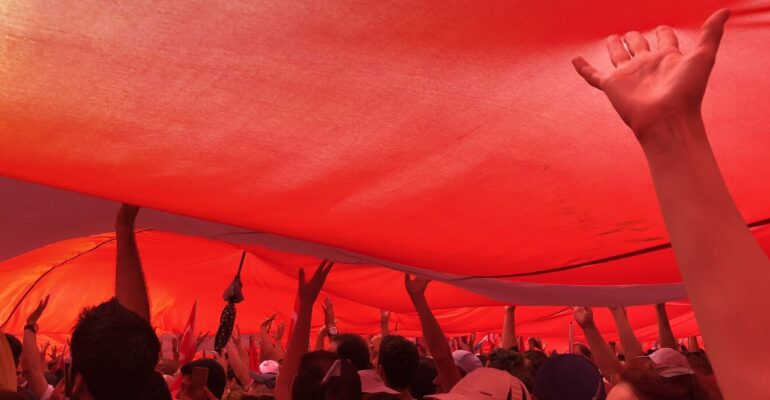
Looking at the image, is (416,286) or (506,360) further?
(416,286)

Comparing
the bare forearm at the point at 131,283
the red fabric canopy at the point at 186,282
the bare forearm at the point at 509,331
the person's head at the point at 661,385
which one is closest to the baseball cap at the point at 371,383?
the bare forearm at the point at 131,283

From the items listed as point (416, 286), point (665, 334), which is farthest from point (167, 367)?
point (665, 334)

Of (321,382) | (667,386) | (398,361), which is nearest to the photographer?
(667,386)

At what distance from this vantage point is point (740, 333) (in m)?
0.96

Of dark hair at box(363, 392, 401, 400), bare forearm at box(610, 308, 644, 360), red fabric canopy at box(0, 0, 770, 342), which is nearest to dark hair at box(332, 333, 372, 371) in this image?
red fabric canopy at box(0, 0, 770, 342)

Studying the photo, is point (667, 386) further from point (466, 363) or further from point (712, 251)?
point (466, 363)

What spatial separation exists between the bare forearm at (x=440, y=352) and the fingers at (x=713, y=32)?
3.06 meters

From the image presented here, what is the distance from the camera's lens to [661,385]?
80.9 inches

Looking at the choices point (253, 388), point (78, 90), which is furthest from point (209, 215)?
point (253, 388)

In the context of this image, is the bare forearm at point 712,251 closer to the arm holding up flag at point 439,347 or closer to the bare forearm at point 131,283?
the bare forearm at point 131,283

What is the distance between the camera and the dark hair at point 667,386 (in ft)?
6.68

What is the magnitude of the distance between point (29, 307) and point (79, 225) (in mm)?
3020

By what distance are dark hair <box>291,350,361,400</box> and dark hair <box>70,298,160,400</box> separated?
88cm

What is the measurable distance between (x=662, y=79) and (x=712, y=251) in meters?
0.27
